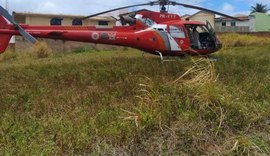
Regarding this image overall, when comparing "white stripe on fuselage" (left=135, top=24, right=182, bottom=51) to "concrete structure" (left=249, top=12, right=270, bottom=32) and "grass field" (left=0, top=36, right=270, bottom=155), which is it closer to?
"grass field" (left=0, top=36, right=270, bottom=155)

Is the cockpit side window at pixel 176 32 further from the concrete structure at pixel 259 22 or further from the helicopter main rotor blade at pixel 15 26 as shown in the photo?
the concrete structure at pixel 259 22

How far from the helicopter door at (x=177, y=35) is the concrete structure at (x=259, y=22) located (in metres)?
42.0

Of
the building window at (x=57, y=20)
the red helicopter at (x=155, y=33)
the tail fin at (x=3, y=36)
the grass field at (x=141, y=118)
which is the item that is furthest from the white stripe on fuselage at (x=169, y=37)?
the building window at (x=57, y=20)

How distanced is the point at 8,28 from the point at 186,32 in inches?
209

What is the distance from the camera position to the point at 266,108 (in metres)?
5.32

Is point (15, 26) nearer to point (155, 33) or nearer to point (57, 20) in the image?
point (155, 33)

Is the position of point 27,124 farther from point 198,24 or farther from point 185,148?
point 198,24

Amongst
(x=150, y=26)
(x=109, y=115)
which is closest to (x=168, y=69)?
(x=150, y=26)

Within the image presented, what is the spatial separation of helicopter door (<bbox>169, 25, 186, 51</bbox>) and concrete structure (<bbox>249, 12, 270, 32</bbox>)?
1655 inches

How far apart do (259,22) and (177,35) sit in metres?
44.3

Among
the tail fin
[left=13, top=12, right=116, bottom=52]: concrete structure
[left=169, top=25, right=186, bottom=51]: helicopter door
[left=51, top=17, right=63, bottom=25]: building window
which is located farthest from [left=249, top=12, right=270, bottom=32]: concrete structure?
the tail fin

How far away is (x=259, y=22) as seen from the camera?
5272cm

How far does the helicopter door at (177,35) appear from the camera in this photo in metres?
11.8

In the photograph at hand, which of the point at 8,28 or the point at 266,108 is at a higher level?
the point at 8,28
